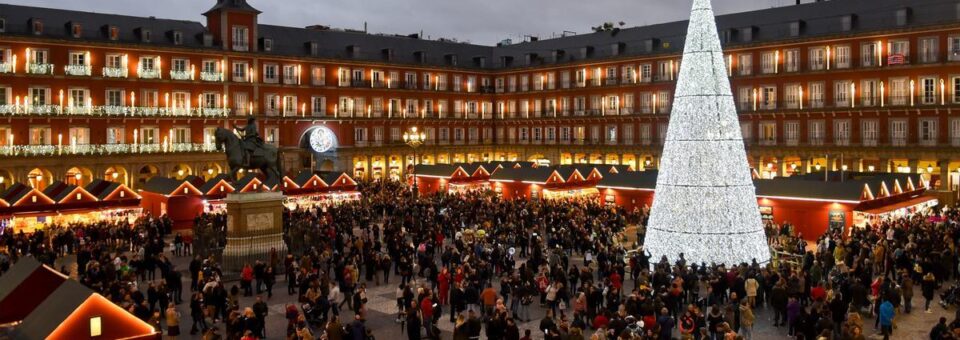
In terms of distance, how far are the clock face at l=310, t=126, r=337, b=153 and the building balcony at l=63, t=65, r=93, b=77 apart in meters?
17.7

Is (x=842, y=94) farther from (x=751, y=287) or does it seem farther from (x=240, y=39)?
(x=240, y=39)

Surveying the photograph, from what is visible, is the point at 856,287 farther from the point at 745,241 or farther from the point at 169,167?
the point at 169,167

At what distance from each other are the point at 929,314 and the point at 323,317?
15026mm

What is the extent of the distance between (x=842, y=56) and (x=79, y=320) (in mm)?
53455

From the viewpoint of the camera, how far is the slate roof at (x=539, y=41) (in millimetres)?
51219

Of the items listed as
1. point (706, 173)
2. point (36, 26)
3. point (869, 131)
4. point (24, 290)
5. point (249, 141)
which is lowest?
point (24, 290)

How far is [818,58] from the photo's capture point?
5497 cm

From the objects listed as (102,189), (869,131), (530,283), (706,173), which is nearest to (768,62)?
(869,131)

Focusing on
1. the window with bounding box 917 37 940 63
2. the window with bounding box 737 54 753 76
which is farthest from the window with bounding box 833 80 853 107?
the window with bounding box 737 54 753 76

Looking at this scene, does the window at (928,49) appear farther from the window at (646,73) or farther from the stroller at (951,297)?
the stroller at (951,297)

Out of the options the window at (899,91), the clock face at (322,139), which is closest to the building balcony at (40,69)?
the clock face at (322,139)

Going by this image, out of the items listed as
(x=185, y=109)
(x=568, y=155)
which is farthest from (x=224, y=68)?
(x=568, y=155)

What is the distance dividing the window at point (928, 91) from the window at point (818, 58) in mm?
6603

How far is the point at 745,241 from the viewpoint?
70.9 feet
